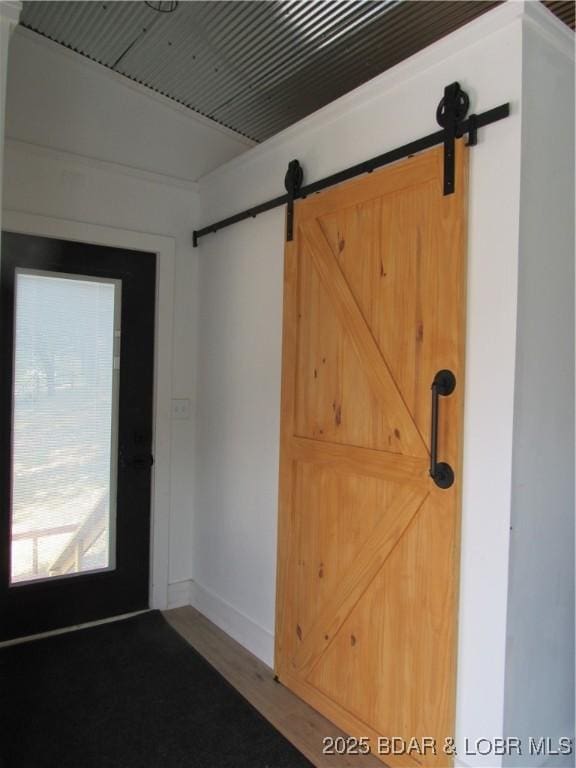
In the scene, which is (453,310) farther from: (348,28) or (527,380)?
(348,28)

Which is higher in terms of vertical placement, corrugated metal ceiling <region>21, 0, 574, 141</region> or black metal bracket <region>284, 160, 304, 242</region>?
corrugated metal ceiling <region>21, 0, 574, 141</region>

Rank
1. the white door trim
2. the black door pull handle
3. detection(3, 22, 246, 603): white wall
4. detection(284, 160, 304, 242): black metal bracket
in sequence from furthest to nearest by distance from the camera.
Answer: the white door trim → detection(3, 22, 246, 603): white wall → detection(284, 160, 304, 242): black metal bracket → the black door pull handle

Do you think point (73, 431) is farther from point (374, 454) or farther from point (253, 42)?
point (253, 42)

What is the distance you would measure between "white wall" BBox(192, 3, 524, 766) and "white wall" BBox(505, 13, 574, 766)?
48 mm

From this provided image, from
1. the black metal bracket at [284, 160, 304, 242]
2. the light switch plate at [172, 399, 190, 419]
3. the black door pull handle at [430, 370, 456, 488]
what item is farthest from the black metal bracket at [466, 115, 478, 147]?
the light switch plate at [172, 399, 190, 419]

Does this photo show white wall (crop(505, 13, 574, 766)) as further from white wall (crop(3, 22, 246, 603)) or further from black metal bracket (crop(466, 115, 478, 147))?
white wall (crop(3, 22, 246, 603))

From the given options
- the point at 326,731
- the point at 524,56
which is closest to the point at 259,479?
the point at 326,731

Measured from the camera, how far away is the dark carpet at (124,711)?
195cm

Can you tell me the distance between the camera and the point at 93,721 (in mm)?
2131

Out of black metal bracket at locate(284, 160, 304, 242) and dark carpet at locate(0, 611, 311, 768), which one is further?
black metal bracket at locate(284, 160, 304, 242)

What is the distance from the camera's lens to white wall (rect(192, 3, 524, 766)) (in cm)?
163

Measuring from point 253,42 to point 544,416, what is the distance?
2148 mm

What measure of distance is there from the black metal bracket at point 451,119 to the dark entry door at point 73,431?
191 cm

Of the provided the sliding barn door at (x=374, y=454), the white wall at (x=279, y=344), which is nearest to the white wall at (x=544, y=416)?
the white wall at (x=279, y=344)
